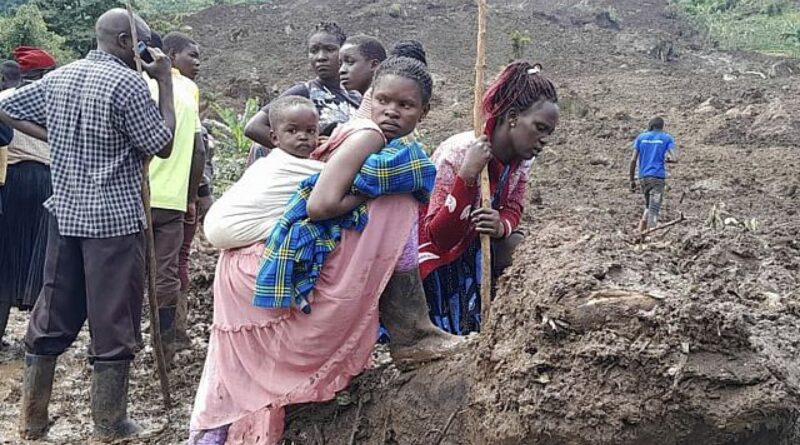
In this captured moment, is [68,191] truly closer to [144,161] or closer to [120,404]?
[144,161]

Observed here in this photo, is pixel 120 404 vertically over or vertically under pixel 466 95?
over

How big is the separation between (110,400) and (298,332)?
4.17ft

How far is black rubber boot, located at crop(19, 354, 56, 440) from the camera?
3.82 m

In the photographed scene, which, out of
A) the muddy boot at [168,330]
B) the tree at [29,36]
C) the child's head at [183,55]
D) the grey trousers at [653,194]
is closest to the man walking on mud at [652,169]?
the grey trousers at [653,194]

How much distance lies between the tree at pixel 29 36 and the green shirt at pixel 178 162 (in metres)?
8.75

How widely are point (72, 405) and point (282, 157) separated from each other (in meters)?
2.01

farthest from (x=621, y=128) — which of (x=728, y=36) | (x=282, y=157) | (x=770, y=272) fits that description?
(x=728, y=36)

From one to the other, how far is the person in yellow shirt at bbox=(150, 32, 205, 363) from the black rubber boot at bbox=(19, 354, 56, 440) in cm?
88

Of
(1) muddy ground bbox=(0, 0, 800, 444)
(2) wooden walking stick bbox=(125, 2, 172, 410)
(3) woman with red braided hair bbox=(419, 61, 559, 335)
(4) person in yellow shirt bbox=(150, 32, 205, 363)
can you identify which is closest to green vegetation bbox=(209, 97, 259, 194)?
(1) muddy ground bbox=(0, 0, 800, 444)

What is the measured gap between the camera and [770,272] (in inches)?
198

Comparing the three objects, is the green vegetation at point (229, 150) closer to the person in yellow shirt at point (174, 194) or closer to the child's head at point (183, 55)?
the child's head at point (183, 55)

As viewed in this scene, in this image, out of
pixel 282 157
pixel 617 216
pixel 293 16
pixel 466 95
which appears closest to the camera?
pixel 282 157

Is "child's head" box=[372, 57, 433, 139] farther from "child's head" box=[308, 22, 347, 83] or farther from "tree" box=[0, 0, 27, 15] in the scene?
"tree" box=[0, 0, 27, 15]

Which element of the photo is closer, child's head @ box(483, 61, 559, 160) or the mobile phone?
child's head @ box(483, 61, 559, 160)
